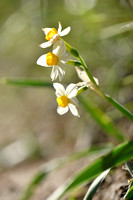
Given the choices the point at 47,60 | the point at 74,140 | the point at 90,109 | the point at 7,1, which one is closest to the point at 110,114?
the point at 90,109

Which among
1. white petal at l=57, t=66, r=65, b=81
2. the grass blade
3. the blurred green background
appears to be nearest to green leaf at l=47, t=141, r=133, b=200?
the grass blade

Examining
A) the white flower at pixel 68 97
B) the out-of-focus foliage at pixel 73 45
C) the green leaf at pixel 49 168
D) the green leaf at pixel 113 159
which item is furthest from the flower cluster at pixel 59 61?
the out-of-focus foliage at pixel 73 45

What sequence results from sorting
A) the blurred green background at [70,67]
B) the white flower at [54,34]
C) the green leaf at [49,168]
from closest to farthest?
the white flower at [54,34] < the green leaf at [49,168] < the blurred green background at [70,67]

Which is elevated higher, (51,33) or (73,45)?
(73,45)

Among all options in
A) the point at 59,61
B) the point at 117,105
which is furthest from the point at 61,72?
the point at 117,105

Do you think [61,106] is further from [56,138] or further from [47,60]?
[56,138]

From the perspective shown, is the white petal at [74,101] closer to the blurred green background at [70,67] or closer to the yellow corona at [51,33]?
the yellow corona at [51,33]

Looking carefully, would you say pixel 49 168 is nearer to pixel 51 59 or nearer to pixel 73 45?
pixel 51 59

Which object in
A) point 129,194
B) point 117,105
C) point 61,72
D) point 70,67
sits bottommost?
point 129,194

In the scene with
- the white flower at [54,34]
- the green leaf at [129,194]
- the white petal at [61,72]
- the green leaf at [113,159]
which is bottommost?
the green leaf at [129,194]
